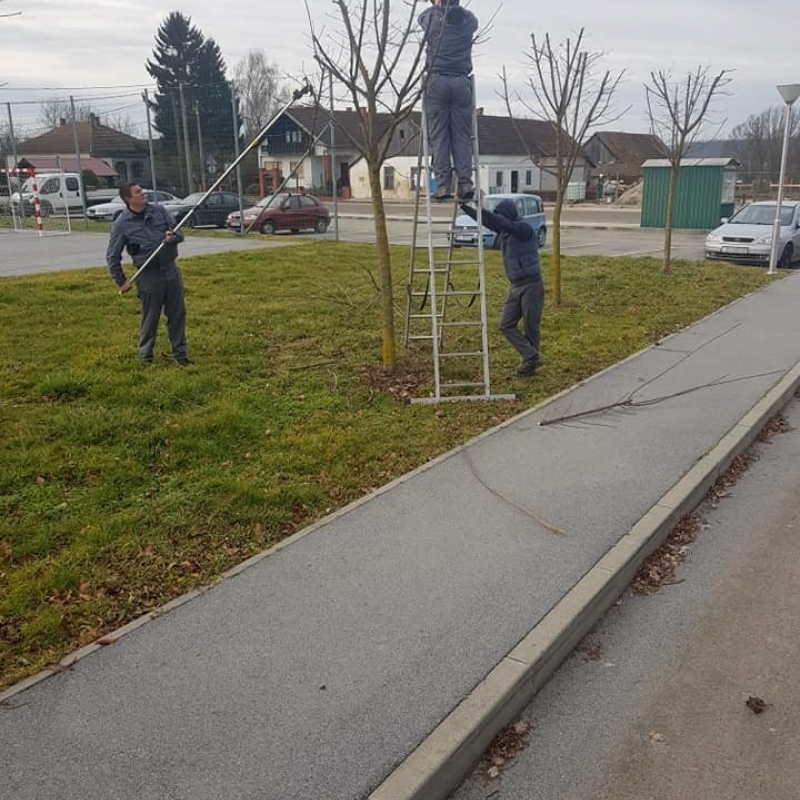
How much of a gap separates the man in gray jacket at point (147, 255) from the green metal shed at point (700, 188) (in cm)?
2568

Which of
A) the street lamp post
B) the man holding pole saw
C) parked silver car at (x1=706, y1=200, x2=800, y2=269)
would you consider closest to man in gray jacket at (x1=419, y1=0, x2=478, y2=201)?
the man holding pole saw

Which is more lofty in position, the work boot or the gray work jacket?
the work boot

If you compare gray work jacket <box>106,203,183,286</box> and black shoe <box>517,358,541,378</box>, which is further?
black shoe <box>517,358,541,378</box>

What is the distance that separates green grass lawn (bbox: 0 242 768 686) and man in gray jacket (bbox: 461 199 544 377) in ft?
1.44

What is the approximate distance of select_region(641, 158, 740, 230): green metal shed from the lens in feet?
98.4

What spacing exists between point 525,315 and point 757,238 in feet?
46.5

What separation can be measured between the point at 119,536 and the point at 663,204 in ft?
101

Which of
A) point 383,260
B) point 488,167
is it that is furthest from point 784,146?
point 488,167

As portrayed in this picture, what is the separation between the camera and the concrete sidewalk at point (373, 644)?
318 cm

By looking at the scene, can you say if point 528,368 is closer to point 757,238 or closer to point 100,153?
point 757,238

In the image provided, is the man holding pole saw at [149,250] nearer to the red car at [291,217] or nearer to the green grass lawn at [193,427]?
the green grass lawn at [193,427]

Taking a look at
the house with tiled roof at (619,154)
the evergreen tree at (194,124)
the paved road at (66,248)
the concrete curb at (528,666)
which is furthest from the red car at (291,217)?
the house with tiled roof at (619,154)

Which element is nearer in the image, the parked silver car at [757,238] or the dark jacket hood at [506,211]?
the dark jacket hood at [506,211]

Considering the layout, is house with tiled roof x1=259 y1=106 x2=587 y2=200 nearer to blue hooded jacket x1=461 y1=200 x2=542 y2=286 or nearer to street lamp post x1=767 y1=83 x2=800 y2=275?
street lamp post x1=767 y1=83 x2=800 y2=275
